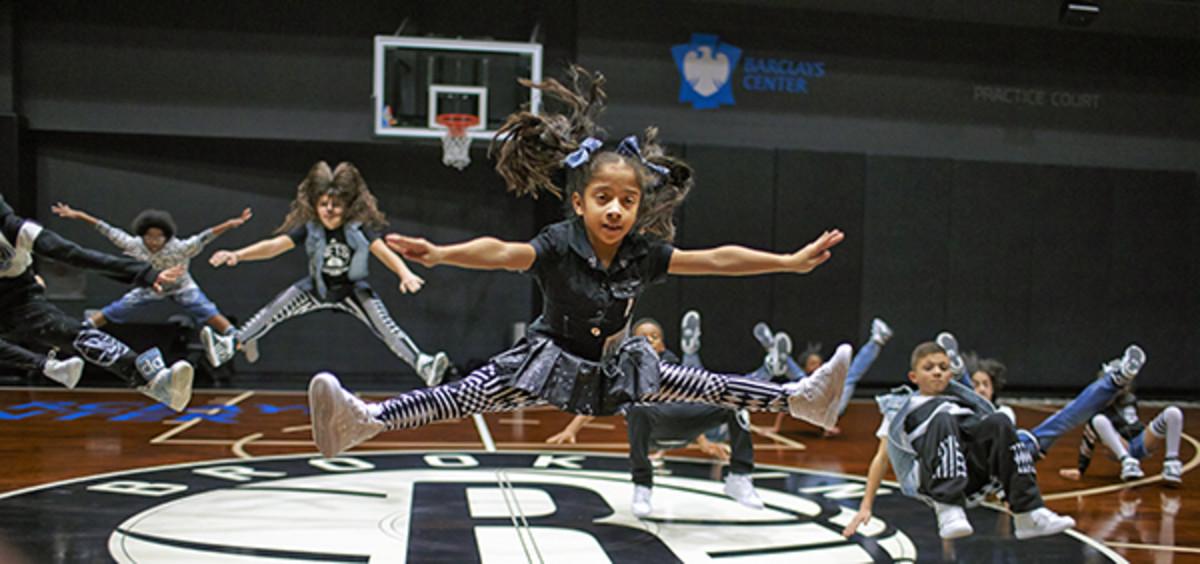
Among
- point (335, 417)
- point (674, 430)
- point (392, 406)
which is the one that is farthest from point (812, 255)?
point (674, 430)

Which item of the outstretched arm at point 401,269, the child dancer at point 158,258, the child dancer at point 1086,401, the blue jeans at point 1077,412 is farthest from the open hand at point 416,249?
the child dancer at point 158,258

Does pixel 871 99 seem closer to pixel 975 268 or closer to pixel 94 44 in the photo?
pixel 975 268

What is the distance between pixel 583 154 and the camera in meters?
3.03

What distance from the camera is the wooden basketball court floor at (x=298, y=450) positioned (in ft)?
12.5

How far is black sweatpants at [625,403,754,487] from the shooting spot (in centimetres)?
429

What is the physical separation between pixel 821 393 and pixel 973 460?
38.6 inches

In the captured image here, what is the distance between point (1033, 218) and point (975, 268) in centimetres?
89

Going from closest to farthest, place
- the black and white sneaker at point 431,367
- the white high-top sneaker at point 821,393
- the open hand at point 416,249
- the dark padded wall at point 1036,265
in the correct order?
the open hand at point 416,249 → the white high-top sneaker at point 821,393 → the black and white sneaker at point 431,367 → the dark padded wall at point 1036,265

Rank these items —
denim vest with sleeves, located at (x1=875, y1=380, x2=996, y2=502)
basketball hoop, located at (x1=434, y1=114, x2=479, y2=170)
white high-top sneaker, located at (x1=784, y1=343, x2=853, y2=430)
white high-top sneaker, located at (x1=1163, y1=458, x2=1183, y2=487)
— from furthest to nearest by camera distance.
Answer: basketball hoop, located at (x1=434, y1=114, x2=479, y2=170) → white high-top sneaker, located at (x1=1163, y1=458, x2=1183, y2=487) → denim vest with sleeves, located at (x1=875, y1=380, x2=996, y2=502) → white high-top sneaker, located at (x1=784, y1=343, x2=853, y2=430)

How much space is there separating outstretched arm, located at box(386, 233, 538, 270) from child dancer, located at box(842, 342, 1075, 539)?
1.78 metres

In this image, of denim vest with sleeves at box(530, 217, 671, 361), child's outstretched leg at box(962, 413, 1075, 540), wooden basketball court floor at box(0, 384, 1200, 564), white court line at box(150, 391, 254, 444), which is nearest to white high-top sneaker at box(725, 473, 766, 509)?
wooden basketball court floor at box(0, 384, 1200, 564)

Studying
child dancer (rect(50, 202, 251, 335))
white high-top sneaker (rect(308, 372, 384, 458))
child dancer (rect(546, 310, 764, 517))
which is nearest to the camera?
white high-top sneaker (rect(308, 372, 384, 458))

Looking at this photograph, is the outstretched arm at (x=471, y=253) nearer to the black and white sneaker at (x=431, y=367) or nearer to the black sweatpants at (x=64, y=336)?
the black sweatpants at (x=64, y=336)

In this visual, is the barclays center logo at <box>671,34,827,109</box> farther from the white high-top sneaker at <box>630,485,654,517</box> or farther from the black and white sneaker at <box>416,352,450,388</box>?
the white high-top sneaker at <box>630,485,654,517</box>
